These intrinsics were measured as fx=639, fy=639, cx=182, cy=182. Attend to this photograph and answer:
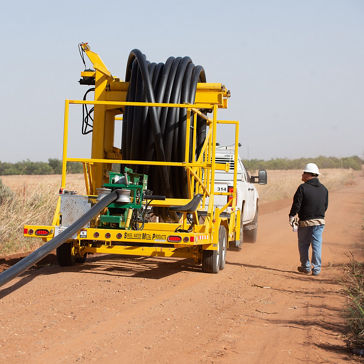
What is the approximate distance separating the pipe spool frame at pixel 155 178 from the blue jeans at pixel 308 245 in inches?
50.3

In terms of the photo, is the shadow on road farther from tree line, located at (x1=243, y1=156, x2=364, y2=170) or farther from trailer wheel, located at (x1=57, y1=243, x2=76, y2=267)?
tree line, located at (x1=243, y1=156, x2=364, y2=170)

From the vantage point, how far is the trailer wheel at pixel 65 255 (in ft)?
33.3

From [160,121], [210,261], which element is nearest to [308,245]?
[210,261]

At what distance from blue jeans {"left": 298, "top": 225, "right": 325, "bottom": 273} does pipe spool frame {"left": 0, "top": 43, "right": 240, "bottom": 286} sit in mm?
1277

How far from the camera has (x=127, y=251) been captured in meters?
9.65

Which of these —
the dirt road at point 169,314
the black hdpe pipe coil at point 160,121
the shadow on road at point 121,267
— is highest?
the black hdpe pipe coil at point 160,121

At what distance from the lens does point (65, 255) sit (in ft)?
33.6

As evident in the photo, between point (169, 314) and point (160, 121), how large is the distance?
12.9 feet

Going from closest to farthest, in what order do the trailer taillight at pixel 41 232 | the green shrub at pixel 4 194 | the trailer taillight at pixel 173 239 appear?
the trailer taillight at pixel 173 239 → the trailer taillight at pixel 41 232 → the green shrub at pixel 4 194

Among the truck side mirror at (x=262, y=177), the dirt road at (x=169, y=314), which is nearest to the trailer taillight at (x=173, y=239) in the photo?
the dirt road at (x=169, y=314)

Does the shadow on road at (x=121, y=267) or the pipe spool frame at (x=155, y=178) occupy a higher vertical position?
the pipe spool frame at (x=155, y=178)

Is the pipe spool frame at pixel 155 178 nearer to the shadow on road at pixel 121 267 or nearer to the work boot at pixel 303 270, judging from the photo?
the shadow on road at pixel 121 267

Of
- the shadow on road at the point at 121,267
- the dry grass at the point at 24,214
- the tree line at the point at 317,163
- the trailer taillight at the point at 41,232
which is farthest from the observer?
the tree line at the point at 317,163

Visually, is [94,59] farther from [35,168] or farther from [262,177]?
[35,168]
